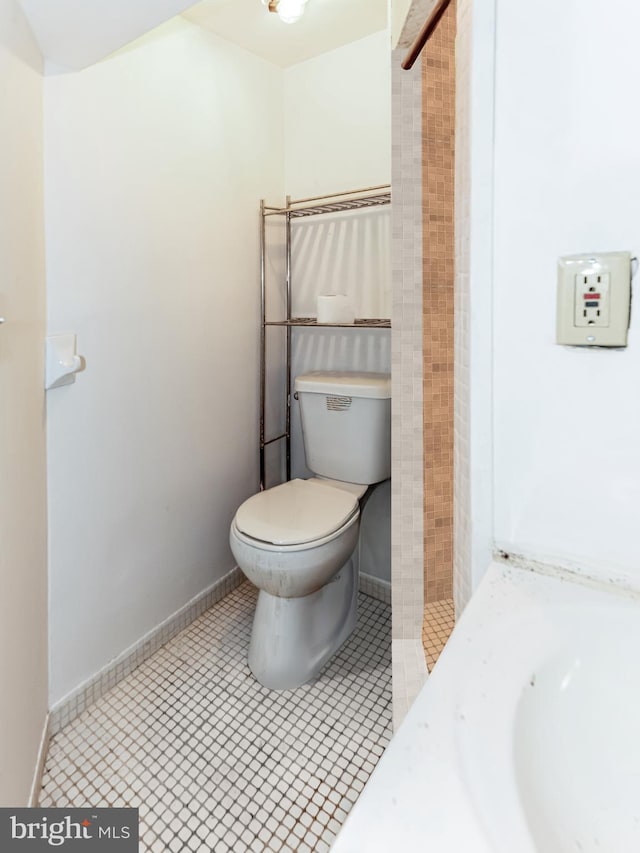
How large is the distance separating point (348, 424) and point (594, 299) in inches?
51.9

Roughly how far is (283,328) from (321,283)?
26cm

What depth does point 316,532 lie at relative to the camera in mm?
1603

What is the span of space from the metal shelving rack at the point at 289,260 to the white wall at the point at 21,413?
96cm

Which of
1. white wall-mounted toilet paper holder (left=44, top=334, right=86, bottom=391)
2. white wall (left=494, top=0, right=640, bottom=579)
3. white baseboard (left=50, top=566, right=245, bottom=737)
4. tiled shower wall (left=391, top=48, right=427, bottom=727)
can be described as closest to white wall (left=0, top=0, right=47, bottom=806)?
white wall-mounted toilet paper holder (left=44, top=334, right=86, bottom=391)

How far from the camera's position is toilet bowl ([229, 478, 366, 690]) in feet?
5.16

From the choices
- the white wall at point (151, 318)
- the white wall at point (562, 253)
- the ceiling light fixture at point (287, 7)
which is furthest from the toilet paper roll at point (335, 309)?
the white wall at point (562, 253)

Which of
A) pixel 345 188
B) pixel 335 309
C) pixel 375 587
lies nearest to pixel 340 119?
pixel 345 188

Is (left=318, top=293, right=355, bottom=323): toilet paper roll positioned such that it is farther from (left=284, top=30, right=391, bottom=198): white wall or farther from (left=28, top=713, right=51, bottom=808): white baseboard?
(left=28, top=713, right=51, bottom=808): white baseboard

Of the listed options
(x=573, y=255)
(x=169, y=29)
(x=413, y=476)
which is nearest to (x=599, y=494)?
(x=573, y=255)

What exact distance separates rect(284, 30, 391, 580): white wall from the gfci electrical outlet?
136 centimetres

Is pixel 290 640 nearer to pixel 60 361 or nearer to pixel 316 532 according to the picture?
pixel 316 532

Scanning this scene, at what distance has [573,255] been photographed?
0.65m

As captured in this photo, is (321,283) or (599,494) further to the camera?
(321,283)

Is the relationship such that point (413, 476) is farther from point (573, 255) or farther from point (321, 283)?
point (321, 283)
